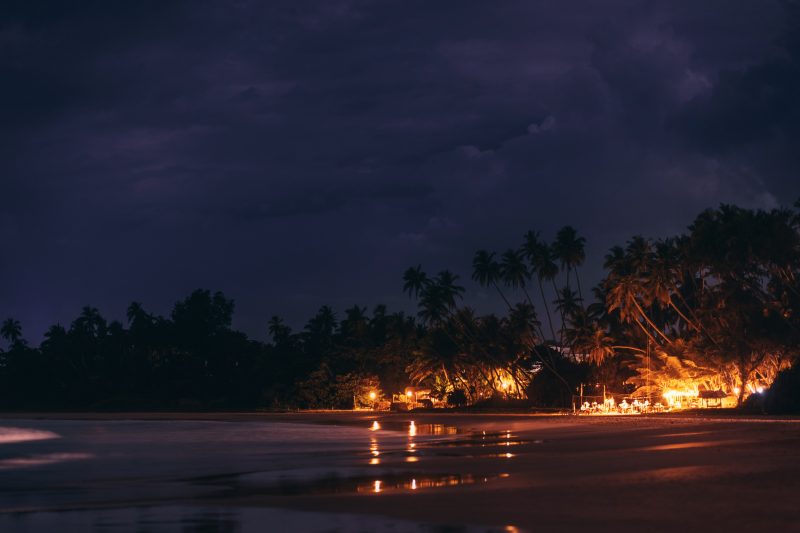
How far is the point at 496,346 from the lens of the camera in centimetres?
8506

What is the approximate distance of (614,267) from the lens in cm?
8000

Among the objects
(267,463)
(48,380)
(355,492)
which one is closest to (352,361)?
(48,380)

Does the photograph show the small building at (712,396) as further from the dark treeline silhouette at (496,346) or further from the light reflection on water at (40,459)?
the light reflection on water at (40,459)

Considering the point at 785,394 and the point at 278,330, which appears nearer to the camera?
the point at 785,394

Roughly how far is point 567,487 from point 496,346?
2661 inches

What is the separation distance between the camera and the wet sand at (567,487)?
14.0 m

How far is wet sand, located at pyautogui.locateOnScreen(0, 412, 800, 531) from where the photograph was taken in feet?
46.0

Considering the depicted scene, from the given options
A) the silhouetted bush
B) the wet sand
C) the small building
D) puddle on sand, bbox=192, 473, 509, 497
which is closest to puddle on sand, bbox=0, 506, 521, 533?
the wet sand

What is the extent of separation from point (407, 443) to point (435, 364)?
50341 millimetres

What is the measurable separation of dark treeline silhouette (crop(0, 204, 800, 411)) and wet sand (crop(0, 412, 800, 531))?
30.9 m

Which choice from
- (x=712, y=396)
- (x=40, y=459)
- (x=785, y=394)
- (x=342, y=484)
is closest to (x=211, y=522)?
(x=342, y=484)

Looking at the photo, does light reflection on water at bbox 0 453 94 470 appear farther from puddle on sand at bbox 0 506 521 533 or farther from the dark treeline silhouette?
the dark treeline silhouette

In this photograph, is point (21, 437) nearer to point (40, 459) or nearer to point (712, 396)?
point (40, 459)

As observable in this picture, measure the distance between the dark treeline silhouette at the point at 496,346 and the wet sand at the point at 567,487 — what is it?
30.9 m
